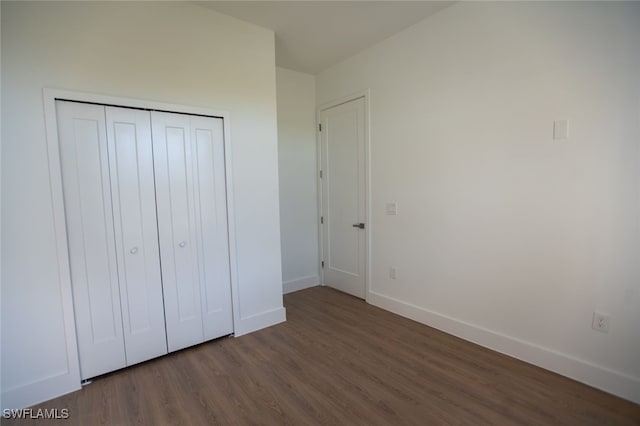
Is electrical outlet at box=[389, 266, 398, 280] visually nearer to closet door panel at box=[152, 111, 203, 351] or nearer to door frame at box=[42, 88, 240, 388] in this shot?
closet door panel at box=[152, 111, 203, 351]

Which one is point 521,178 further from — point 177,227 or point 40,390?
point 40,390

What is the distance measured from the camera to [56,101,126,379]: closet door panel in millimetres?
2041

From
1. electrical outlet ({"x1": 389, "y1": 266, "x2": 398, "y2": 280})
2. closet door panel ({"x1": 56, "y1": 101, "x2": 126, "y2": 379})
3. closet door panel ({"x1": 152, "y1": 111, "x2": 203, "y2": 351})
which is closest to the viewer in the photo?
closet door panel ({"x1": 56, "y1": 101, "x2": 126, "y2": 379})

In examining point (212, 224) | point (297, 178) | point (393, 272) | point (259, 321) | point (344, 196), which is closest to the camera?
Answer: point (212, 224)

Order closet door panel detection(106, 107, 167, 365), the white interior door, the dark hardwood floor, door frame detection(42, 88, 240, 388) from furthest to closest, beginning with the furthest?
the white interior door
closet door panel detection(106, 107, 167, 365)
door frame detection(42, 88, 240, 388)
the dark hardwood floor

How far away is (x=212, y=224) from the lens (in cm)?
267

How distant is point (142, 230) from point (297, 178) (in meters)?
2.14

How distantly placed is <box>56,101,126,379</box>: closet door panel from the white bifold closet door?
0.35m

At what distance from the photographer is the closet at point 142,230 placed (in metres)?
2.09

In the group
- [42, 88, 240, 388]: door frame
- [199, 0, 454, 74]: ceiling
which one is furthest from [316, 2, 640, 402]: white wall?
[42, 88, 240, 388]: door frame

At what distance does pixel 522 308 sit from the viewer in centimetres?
231

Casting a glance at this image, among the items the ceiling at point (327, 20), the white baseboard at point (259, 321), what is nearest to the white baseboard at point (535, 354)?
the white baseboard at point (259, 321)

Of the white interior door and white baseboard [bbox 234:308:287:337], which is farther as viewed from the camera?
the white interior door

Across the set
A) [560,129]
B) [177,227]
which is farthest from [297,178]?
[560,129]
